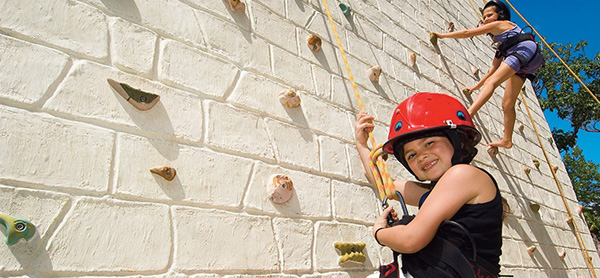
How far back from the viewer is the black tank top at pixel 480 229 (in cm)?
125

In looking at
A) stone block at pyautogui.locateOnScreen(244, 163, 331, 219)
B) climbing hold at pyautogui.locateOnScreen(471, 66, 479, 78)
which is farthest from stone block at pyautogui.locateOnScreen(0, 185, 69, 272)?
climbing hold at pyautogui.locateOnScreen(471, 66, 479, 78)

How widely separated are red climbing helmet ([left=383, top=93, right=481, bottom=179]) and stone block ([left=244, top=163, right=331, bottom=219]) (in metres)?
0.39

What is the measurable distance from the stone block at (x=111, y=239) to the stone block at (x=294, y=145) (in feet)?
2.01

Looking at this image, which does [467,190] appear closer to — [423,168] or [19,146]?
[423,168]

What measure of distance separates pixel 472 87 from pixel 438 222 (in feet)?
9.92

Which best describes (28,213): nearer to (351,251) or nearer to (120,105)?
(120,105)

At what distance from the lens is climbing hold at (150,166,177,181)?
129cm

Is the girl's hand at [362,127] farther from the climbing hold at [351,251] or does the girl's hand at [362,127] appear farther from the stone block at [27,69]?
the stone block at [27,69]

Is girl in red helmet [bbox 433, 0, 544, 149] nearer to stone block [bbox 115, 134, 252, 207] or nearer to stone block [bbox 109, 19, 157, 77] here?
stone block [bbox 115, 134, 252, 207]

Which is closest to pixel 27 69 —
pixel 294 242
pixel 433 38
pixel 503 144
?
pixel 294 242

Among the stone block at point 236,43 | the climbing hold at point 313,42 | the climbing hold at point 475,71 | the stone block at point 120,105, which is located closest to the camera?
the stone block at point 120,105

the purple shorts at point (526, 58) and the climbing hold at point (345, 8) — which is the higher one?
the purple shorts at point (526, 58)

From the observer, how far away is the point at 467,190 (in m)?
1.26

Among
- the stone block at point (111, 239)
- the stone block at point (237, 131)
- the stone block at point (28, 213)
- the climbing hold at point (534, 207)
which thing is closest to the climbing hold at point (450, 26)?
the climbing hold at point (534, 207)
